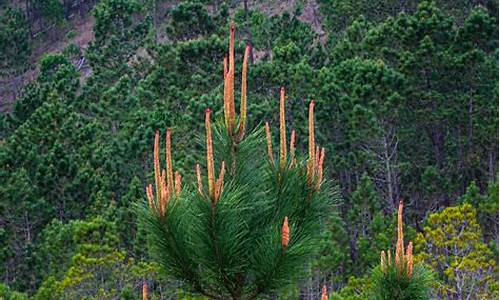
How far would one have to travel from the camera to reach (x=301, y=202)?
159 inches

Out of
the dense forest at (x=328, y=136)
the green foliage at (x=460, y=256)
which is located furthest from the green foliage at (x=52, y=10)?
the green foliage at (x=460, y=256)

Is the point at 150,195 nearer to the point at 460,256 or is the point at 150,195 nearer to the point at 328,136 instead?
the point at 460,256

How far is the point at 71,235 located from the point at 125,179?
20.1 ft

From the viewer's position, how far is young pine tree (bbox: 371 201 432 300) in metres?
3.73

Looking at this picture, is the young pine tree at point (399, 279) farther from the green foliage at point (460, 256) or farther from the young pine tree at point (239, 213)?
the green foliage at point (460, 256)

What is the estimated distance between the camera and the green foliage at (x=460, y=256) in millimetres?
13438

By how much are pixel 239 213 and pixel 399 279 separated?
0.79 meters

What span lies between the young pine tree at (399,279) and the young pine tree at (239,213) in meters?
0.34

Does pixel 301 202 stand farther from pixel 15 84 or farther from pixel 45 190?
pixel 15 84

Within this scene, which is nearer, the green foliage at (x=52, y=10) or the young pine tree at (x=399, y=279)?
the young pine tree at (x=399, y=279)

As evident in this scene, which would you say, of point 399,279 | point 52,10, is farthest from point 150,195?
point 52,10

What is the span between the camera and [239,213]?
3.73m

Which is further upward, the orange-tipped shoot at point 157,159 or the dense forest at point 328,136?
the dense forest at point 328,136

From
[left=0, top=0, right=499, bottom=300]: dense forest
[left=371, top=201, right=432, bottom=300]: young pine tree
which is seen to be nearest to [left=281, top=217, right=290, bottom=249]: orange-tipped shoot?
[left=371, top=201, right=432, bottom=300]: young pine tree
